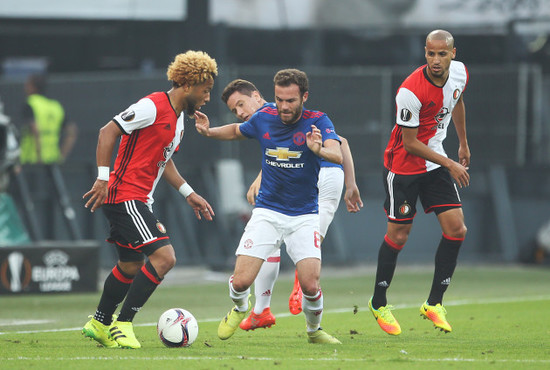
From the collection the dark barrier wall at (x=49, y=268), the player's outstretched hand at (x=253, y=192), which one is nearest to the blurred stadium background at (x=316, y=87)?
the dark barrier wall at (x=49, y=268)

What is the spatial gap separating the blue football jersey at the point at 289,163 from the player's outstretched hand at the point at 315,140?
255 millimetres

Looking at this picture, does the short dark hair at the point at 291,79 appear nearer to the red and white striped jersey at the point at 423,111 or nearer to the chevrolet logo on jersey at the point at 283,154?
the chevrolet logo on jersey at the point at 283,154

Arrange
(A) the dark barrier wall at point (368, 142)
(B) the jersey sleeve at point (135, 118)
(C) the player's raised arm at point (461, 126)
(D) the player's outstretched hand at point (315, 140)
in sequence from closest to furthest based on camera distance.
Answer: (D) the player's outstretched hand at point (315, 140)
(B) the jersey sleeve at point (135, 118)
(C) the player's raised arm at point (461, 126)
(A) the dark barrier wall at point (368, 142)

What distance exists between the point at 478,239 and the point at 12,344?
1105cm

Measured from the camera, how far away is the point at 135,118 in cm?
815

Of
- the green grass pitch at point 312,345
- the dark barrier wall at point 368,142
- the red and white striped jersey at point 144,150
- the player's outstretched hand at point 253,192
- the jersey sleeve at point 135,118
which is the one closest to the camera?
the green grass pitch at point 312,345

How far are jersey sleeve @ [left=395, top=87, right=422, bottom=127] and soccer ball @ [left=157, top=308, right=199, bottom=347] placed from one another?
2384 mm

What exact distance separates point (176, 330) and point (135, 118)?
1.58 meters

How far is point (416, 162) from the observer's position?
9305 mm

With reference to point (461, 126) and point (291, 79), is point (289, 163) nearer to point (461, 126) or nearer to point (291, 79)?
point (291, 79)

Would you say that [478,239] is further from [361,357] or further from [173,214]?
[361,357]

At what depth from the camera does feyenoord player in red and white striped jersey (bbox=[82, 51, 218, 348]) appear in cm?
816

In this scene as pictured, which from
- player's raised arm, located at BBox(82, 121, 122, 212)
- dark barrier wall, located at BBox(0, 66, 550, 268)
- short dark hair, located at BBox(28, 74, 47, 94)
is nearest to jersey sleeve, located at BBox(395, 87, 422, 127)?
player's raised arm, located at BBox(82, 121, 122, 212)

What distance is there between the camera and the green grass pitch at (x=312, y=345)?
7.45m
